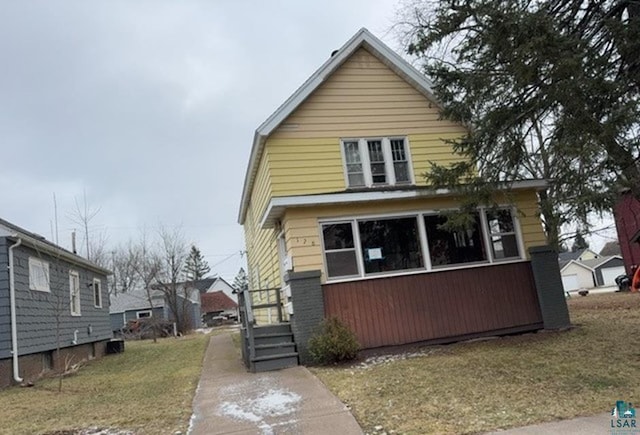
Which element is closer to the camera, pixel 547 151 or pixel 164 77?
pixel 547 151

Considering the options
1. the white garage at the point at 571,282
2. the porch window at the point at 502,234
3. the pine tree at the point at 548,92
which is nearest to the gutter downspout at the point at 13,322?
the pine tree at the point at 548,92

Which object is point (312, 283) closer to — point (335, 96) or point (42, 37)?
point (335, 96)

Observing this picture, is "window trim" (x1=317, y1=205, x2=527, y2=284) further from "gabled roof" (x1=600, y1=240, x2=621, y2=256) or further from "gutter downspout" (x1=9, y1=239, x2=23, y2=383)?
"gabled roof" (x1=600, y1=240, x2=621, y2=256)

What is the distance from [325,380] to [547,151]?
492 centimetres

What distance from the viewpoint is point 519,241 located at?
34.7ft

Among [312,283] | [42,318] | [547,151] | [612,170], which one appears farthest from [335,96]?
[42,318]

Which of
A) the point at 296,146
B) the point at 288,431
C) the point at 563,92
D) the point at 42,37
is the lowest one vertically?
the point at 288,431

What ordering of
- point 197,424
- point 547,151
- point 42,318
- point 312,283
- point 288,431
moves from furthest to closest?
point 42,318
point 312,283
point 547,151
point 197,424
point 288,431

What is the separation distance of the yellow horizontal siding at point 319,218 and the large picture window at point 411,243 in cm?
16

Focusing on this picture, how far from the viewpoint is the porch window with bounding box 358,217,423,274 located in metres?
9.74

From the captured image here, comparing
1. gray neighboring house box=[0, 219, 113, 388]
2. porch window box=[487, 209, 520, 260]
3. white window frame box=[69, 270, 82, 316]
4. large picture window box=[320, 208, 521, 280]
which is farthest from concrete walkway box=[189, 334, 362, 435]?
white window frame box=[69, 270, 82, 316]

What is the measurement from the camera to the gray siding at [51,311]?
35.2 ft

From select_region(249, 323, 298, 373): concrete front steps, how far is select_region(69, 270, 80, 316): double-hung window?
8305 millimetres

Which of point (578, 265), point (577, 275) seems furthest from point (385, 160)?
point (578, 265)
